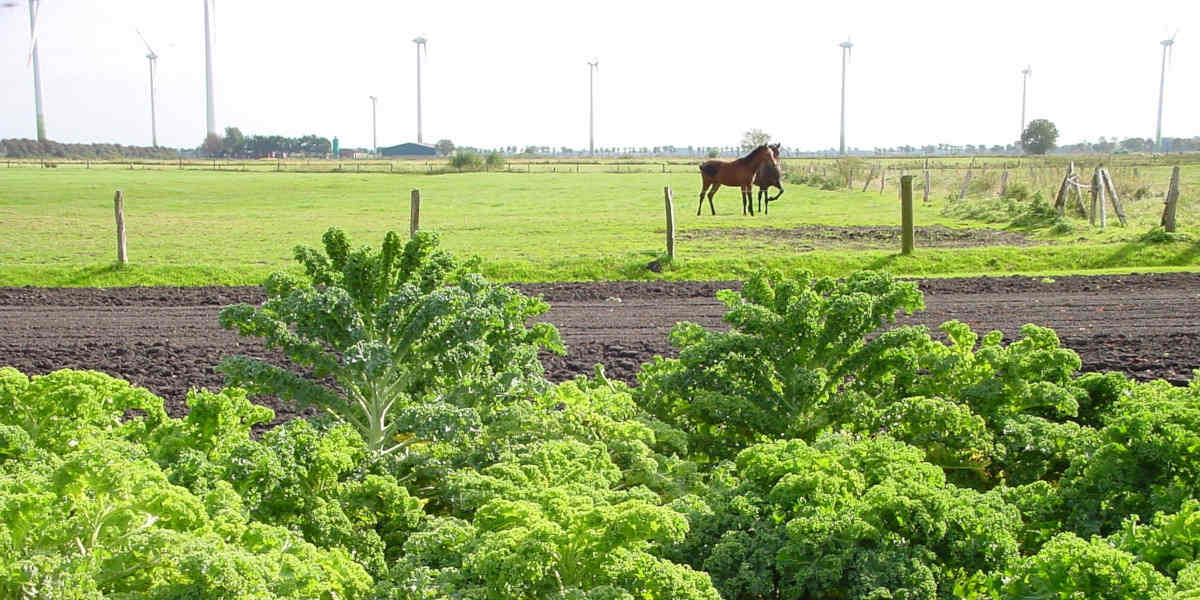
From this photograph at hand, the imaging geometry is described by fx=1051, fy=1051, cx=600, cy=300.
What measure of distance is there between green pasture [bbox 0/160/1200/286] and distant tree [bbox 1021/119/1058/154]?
9859cm

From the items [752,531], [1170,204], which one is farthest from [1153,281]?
[752,531]

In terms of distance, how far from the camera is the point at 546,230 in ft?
107

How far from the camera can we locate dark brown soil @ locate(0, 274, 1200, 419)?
36.1ft

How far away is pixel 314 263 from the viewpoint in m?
6.93

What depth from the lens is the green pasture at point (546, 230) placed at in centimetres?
2117

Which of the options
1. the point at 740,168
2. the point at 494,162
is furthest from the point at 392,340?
the point at 494,162

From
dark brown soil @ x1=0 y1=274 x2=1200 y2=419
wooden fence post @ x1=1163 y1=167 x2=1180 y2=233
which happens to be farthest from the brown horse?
dark brown soil @ x1=0 y1=274 x2=1200 y2=419

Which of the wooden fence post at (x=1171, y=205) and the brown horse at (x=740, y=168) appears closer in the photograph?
the wooden fence post at (x=1171, y=205)

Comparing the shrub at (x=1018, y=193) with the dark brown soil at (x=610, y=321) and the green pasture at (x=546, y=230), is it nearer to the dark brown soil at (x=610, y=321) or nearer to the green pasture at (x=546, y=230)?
the green pasture at (x=546, y=230)

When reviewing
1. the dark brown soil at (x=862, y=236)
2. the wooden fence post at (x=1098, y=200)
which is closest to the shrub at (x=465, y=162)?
the dark brown soil at (x=862, y=236)

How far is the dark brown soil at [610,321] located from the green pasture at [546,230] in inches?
105

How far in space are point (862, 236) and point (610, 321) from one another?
15480 millimetres

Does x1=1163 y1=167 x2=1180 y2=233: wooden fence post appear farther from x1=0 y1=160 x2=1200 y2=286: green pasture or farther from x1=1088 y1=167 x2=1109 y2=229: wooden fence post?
x1=1088 y1=167 x2=1109 y2=229: wooden fence post

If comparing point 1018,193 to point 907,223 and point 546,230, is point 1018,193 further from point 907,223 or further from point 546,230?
point 907,223
